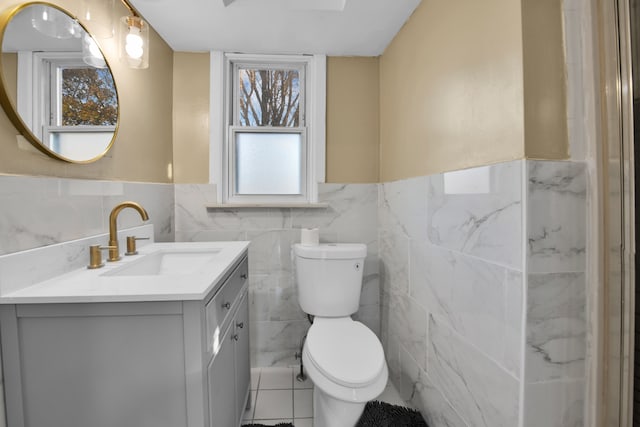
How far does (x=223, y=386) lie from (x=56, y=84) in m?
1.22

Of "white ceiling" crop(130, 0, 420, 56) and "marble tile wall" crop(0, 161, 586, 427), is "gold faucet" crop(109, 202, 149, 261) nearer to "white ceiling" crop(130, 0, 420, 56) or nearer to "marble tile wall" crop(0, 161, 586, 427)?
"marble tile wall" crop(0, 161, 586, 427)

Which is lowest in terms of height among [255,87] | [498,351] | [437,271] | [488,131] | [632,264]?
[498,351]

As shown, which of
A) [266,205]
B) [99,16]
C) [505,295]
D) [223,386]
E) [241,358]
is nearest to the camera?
[505,295]

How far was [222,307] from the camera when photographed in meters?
1.08

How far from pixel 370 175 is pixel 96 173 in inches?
62.2

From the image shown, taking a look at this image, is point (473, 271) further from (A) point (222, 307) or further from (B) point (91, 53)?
(B) point (91, 53)

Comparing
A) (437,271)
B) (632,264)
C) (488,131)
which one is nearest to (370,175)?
(437,271)

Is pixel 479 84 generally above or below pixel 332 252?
above

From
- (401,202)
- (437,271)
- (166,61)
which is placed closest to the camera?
(437,271)

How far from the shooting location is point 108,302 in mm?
830

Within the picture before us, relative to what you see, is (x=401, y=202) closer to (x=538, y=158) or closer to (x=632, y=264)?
(x=538, y=158)

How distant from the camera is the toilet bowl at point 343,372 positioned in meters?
1.22

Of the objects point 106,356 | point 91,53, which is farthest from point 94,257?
point 91,53

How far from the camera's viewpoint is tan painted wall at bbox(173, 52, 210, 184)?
2047mm
